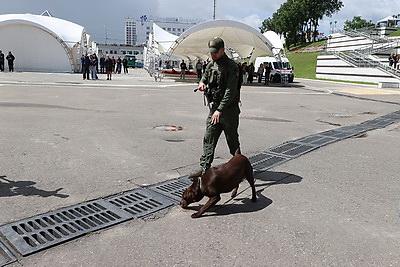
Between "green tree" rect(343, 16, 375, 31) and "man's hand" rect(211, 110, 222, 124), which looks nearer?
"man's hand" rect(211, 110, 222, 124)

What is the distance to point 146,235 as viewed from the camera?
10.9ft

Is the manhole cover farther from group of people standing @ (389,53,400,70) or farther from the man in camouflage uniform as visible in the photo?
group of people standing @ (389,53,400,70)

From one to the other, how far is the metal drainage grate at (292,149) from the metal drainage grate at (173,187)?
2.32 m

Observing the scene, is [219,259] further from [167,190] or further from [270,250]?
[167,190]

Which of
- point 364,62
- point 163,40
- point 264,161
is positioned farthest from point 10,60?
point 364,62

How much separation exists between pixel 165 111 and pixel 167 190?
22.7ft

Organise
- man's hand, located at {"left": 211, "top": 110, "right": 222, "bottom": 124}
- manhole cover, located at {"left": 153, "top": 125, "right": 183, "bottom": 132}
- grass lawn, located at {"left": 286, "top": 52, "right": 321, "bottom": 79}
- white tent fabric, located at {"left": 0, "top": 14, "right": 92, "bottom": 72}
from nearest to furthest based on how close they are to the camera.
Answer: man's hand, located at {"left": 211, "top": 110, "right": 222, "bottom": 124} → manhole cover, located at {"left": 153, "top": 125, "right": 183, "bottom": 132} → white tent fabric, located at {"left": 0, "top": 14, "right": 92, "bottom": 72} → grass lawn, located at {"left": 286, "top": 52, "right": 321, "bottom": 79}

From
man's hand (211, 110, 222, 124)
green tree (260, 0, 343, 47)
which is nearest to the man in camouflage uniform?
man's hand (211, 110, 222, 124)

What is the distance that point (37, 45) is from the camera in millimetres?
33688

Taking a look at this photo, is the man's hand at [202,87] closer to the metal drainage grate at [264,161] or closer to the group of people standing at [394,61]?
the metal drainage grate at [264,161]

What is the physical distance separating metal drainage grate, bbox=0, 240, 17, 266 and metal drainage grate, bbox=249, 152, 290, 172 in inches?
138

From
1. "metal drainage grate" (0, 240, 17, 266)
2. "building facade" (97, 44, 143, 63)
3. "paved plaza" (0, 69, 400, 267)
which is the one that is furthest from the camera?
"building facade" (97, 44, 143, 63)

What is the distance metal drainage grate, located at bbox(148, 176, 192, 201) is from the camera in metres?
4.35

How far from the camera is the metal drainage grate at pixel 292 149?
6.46m
